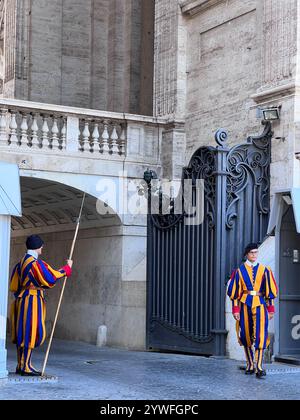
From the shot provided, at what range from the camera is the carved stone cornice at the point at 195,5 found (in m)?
17.5

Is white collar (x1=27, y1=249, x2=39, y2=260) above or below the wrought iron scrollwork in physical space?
below

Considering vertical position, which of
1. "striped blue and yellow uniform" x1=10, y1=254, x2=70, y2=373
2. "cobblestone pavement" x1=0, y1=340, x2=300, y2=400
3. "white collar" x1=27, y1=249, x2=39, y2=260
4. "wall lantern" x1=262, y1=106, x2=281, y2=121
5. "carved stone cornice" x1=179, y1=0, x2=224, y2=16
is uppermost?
"carved stone cornice" x1=179, y1=0, x2=224, y2=16

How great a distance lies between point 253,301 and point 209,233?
3.03 metres

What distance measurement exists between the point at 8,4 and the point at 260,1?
8145 mm

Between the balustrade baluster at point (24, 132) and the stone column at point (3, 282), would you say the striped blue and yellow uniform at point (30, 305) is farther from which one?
the balustrade baluster at point (24, 132)

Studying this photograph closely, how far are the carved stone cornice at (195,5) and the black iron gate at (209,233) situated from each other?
3.09 meters

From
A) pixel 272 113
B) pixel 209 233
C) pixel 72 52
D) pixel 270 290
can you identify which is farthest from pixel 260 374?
pixel 72 52

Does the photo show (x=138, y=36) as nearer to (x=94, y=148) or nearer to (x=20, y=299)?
(x=94, y=148)

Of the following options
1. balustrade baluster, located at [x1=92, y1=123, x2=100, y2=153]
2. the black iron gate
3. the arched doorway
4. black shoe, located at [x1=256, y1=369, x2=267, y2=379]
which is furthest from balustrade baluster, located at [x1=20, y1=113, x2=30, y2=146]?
black shoe, located at [x1=256, y1=369, x2=267, y2=379]

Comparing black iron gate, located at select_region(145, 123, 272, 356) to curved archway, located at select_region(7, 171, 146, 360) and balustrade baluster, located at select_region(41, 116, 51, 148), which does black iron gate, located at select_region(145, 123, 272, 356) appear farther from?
balustrade baluster, located at select_region(41, 116, 51, 148)

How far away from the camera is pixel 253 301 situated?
493 inches

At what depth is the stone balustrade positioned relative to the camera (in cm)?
1636

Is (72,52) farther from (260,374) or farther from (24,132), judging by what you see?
(260,374)
